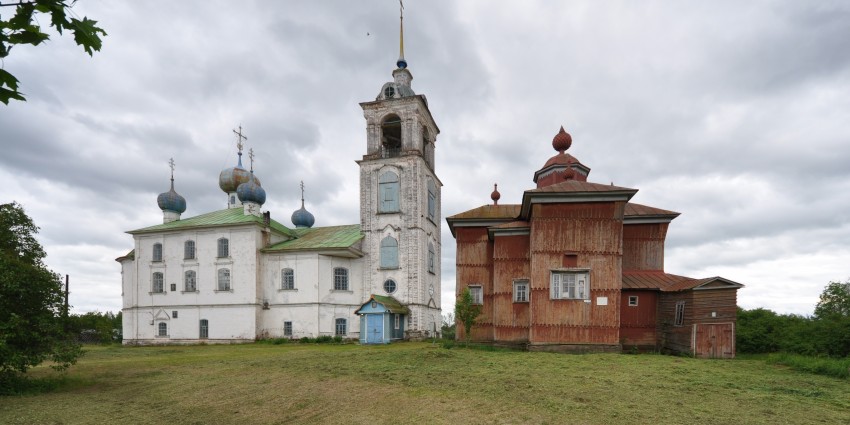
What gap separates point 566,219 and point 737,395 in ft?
34.1

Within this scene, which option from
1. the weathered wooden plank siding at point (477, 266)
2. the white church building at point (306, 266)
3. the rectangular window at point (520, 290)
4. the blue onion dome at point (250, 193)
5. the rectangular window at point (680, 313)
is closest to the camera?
the rectangular window at point (680, 313)

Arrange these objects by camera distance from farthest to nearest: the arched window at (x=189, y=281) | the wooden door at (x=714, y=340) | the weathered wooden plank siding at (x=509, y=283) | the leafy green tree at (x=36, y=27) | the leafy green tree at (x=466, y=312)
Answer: the arched window at (x=189, y=281), the leafy green tree at (x=466, y=312), the weathered wooden plank siding at (x=509, y=283), the wooden door at (x=714, y=340), the leafy green tree at (x=36, y=27)

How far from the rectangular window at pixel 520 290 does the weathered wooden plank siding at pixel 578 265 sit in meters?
2.30

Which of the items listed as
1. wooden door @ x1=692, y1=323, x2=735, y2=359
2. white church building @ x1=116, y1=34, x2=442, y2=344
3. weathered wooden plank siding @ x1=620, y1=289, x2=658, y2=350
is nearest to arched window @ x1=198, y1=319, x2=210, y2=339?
white church building @ x1=116, y1=34, x2=442, y2=344

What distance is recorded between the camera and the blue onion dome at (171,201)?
39.8 m

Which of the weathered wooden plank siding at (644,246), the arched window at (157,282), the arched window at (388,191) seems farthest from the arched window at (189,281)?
the weathered wooden plank siding at (644,246)

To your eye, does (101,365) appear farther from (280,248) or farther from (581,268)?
(581,268)

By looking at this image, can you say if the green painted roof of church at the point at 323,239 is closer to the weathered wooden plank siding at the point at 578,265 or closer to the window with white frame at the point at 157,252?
the window with white frame at the point at 157,252

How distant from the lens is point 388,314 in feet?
96.8

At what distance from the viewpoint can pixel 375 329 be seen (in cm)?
2920

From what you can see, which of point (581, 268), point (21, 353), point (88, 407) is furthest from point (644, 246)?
point (21, 353)

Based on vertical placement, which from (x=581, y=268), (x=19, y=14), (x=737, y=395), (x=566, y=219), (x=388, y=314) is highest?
(x=19, y=14)

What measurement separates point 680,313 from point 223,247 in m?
A: 31.5

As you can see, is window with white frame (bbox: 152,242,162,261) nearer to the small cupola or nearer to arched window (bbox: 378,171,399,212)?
the small cupola
